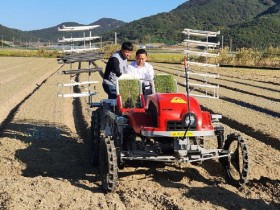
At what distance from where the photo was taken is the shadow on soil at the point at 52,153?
7200 millimetres

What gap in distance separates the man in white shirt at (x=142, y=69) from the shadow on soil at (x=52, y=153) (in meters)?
1.49

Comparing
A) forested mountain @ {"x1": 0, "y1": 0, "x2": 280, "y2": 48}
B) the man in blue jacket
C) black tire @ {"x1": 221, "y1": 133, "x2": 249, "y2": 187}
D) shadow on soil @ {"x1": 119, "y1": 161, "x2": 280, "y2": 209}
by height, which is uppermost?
forested mountain @ {"x1": 0, "y1": 0, "x2": 280, "y2": 48}

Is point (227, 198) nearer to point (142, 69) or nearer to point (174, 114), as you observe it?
point (174, 114)

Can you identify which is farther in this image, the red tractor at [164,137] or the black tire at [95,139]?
the black tire at [95,139]

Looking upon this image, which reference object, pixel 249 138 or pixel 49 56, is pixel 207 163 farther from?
pixel 49 56

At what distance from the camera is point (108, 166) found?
233 inches

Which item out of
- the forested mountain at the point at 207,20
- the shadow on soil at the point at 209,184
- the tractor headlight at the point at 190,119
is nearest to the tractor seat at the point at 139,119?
the tractor headlight at the point at 190,119

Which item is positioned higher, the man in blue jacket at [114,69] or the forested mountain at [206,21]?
the forested mountain at [206,21]

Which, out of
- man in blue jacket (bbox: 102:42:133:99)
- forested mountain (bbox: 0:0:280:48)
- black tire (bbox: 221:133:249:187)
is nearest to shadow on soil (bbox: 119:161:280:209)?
black tire (bbox: 221:133:249:187)

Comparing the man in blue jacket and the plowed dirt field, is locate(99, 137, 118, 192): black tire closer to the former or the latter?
the plowed dirt field

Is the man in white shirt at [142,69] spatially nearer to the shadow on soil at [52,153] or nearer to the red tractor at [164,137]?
the red tractor at [164,137]

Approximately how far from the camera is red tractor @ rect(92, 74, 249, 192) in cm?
595

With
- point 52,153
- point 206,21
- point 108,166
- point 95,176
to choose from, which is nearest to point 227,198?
point 108,166

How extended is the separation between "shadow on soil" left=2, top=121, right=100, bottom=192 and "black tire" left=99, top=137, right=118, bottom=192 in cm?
21
